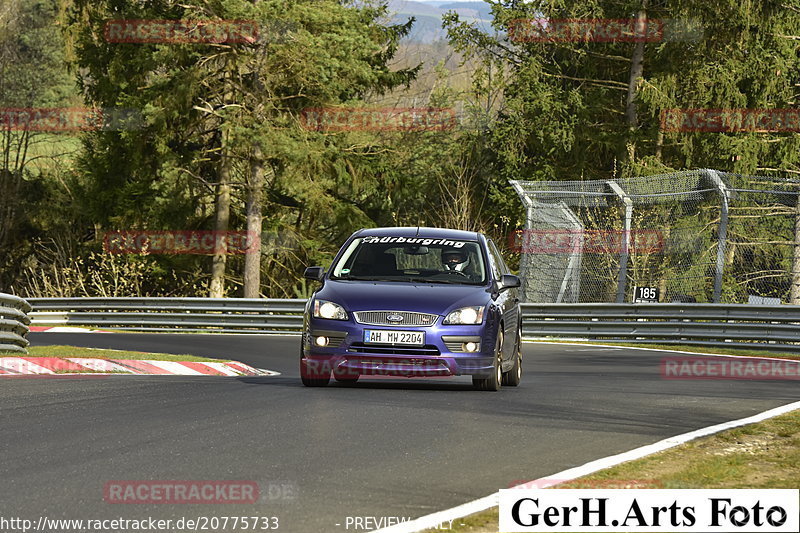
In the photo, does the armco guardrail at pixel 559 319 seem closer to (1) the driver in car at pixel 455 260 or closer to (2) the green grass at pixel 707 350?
(2) the green grass at pixel 707 350

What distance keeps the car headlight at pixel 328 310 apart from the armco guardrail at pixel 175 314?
16534 millimetres

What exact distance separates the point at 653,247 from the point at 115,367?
14.7m

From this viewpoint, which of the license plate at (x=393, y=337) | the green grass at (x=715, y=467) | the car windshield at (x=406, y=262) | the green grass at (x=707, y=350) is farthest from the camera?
the green grass at (x=707, y=350)

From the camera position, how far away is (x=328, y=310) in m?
12.5

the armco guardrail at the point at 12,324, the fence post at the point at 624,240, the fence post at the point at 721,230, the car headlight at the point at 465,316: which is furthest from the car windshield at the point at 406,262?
the fence post at the point at 624,240

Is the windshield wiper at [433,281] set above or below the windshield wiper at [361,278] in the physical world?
above

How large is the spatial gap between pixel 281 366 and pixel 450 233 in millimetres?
5570

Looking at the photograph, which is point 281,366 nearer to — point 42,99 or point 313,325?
point 313,325

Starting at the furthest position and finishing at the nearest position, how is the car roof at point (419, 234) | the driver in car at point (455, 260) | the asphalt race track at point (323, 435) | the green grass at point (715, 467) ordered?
the car roof at point (419, 234)
the driver in car at point (455, 260)
the green grass at point (715, 467)
the asphalt race track at point (323, 435)

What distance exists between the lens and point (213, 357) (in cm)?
2025

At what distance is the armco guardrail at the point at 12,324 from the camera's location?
16.1 meters

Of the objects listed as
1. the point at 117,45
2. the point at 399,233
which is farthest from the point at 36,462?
the point at 117,45

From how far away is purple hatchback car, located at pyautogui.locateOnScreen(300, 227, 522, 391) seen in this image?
40.3 feet

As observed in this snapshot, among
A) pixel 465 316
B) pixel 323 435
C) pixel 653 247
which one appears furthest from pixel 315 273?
pixel 653 247
